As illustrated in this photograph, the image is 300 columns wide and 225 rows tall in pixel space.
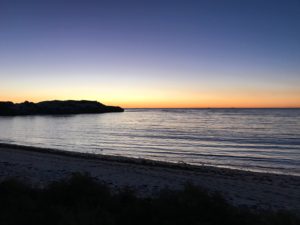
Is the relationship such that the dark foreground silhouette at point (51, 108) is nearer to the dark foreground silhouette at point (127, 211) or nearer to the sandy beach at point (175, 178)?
the sandy beach at point (175, 178)

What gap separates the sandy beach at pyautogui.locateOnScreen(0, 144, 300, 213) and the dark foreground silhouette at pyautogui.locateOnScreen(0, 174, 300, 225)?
152 inches

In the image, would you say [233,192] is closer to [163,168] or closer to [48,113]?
[163,168]

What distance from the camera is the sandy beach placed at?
12.6m

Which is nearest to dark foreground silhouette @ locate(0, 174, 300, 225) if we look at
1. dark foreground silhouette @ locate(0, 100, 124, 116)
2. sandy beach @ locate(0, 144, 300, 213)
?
sandy beach @ locate(0, 144, 300, 213)

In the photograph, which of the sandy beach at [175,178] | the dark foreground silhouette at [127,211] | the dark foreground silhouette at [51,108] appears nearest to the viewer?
the dark foreground silhouette at [127,211]

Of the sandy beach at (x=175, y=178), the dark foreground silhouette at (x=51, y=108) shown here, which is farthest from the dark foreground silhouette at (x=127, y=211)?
A: the dark foreground silhouette at (x=51, y=108)

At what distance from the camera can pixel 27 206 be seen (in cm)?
754

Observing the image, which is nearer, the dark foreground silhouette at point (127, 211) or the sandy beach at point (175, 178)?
the dark foreground silhouette at point (127, 211)

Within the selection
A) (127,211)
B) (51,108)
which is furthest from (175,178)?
(51,108)

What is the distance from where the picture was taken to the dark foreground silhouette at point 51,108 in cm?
12708

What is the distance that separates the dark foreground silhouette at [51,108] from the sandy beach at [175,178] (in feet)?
370

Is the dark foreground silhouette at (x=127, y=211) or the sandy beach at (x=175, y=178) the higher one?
the dark foreground silhouette at (x=127, y=211)

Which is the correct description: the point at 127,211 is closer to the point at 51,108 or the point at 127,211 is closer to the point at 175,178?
the point at 175,178

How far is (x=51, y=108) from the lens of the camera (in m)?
146
